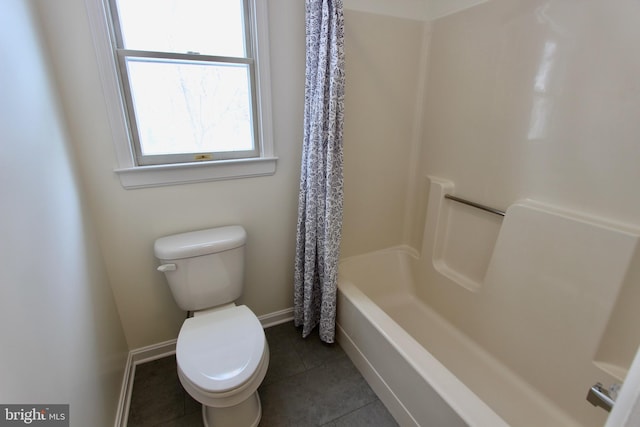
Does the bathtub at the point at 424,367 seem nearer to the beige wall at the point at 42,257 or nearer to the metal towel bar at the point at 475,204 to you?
the metal towel bar at the point at 475,204

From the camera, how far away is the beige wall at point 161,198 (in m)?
1.23

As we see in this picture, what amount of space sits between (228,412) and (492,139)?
1.81 metres

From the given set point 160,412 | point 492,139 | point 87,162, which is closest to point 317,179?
point 492,139

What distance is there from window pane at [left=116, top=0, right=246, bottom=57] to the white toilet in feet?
2.98

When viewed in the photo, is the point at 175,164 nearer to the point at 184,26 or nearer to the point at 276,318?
the point at 184,26

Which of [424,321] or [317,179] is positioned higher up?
[317,179]

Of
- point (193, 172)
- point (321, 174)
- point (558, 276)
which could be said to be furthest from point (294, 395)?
point (558, 276)

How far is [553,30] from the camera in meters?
1.24

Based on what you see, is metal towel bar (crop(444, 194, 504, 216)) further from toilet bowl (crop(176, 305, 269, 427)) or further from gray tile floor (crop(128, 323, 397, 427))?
toilet bowl (crop(176, 305, 269, 427))

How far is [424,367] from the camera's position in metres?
1.21

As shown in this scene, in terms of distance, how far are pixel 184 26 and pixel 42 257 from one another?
3.76 feet

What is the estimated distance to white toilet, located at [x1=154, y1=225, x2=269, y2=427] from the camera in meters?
1.14

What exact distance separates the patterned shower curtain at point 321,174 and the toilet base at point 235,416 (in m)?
0.58

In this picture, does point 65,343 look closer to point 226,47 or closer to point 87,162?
point 87,162
